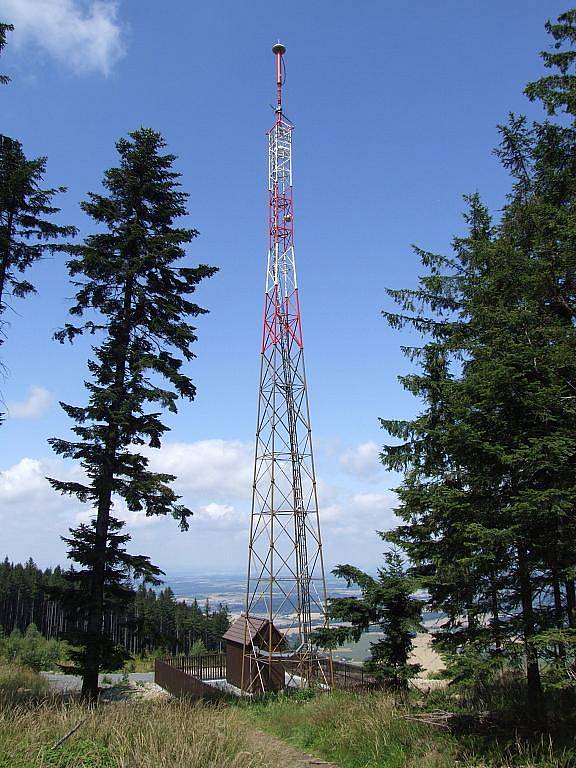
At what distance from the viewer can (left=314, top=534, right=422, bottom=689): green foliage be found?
1303 cm

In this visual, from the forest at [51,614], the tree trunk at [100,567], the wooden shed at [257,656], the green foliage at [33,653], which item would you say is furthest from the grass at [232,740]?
the forest at [51,614]

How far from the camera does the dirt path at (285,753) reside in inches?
318

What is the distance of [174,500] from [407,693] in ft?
22.4

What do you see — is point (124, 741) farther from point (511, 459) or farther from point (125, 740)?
point (511, 459)

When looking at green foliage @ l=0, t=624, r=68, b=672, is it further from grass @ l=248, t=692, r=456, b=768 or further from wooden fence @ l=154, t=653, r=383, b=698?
grass @ l=248, t=692, r=456, b=768

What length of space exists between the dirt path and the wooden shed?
5526 millimetres

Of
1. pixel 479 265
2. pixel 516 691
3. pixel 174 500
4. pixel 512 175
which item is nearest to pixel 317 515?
pixel 174 500

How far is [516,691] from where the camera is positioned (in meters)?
12.1

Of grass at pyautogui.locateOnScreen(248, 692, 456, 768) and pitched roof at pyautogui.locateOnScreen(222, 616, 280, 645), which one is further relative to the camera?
pitched roof at pyautogui.locateOnScreen(222, 616, 280, 645)

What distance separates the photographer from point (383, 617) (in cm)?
1349

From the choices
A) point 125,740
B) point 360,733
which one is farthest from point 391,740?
point 125,740

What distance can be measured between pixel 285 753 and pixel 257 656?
26.8 ft

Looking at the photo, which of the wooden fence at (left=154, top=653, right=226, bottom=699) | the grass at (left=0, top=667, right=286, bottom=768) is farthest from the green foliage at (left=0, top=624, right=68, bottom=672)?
the grass at (left=0, top=667, right=286, bottom=768)

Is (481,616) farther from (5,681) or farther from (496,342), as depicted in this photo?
(5,681)
